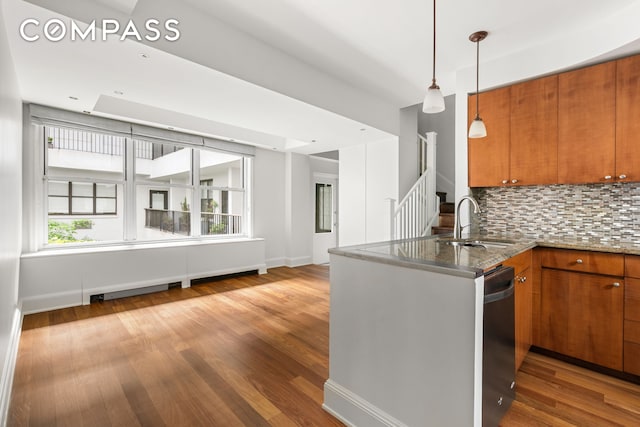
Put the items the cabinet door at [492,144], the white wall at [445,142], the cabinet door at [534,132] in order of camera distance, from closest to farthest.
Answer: the cabinet door at [534,132]
the cabinet door at [492,144]
the white wall at [445,142]

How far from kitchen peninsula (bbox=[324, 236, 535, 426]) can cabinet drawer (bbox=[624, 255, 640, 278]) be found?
1038 millimetres

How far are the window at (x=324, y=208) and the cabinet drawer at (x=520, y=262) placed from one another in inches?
193

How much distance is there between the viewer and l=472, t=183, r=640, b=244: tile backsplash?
265 cm

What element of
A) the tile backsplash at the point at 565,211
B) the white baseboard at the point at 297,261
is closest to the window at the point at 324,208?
the white baseboard at the point at 297,261

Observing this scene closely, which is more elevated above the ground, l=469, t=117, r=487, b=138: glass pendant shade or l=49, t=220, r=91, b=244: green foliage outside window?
l=469, t=117, r=487, b=138: glass pendant shade

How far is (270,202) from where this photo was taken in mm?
6285

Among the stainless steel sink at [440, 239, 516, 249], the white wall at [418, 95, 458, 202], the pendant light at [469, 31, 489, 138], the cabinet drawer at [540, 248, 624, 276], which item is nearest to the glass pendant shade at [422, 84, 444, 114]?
the pendant light at [469, 31, 489, 138]

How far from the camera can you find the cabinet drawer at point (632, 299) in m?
2.15

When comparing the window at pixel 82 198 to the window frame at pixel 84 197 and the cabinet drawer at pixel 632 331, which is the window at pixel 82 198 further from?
the cabinet drawer at pixel 632 331

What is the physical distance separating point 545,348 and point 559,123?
6.59 feet

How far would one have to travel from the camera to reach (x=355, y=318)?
180cm

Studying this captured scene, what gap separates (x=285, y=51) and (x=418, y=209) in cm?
263

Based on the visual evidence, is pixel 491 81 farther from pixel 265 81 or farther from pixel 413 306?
A: pixel 413 306

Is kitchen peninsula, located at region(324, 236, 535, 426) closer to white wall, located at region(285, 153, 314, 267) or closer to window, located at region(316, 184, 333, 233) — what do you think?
white wall, located at region(285, 153, 314, 267)
